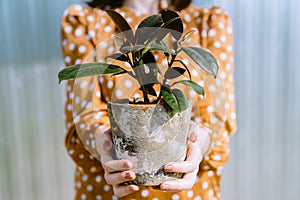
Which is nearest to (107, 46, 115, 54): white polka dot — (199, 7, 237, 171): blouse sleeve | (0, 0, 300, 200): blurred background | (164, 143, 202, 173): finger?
(164, 143, 202, 173): finger

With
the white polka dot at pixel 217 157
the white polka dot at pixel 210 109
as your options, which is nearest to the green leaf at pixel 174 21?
the white polka dot at pixel 210 109

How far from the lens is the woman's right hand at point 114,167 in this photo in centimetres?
46

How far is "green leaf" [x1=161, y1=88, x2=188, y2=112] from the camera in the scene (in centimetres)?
42

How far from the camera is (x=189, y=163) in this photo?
0.47m

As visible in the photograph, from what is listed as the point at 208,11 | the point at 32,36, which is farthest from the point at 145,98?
the point at 32,36

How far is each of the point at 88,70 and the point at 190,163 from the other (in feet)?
0.53

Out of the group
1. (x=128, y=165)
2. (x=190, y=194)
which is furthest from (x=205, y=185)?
(x=128, y=165)

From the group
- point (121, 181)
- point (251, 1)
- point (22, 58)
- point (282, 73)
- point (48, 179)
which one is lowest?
point (48, 179)

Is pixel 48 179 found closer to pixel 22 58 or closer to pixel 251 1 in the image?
pixel 22 58

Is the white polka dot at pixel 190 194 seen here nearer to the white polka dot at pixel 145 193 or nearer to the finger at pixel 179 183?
the white polka dot at pixel 145 193

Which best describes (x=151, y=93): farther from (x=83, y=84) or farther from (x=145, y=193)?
(x=145, y=193)

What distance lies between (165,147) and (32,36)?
33.0 inches

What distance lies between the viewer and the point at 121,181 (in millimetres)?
477

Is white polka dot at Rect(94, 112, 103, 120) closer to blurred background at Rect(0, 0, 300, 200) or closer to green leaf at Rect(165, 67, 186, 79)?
green leaf at Rect(165, 67, 186, 79)
